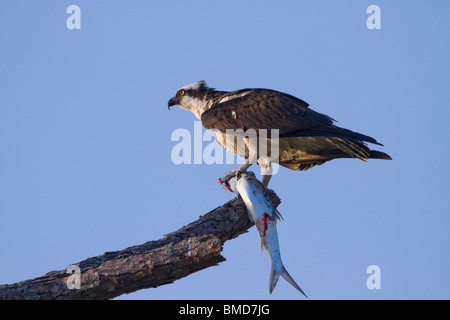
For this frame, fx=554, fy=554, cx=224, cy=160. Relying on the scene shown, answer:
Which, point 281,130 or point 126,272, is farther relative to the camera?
point 281,130

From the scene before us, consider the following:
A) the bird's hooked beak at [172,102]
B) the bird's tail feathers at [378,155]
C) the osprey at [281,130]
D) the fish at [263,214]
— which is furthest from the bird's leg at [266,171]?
the bird's hooked beak at [172,102]

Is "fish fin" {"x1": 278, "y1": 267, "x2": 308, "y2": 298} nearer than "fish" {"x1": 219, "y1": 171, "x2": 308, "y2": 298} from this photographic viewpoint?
Yes

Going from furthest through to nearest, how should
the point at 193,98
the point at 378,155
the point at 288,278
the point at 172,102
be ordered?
the point at 172,102, the point at 193,98, the point at 378,155, the point at 288,278

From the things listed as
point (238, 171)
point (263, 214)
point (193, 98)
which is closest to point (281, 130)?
point (238, 171)

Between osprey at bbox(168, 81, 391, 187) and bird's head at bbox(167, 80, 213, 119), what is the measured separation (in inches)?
21.6

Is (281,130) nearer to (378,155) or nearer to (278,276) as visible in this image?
(378,155)

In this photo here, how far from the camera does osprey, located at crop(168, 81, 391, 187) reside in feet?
28.9

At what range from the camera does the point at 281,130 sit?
8945 millimetres

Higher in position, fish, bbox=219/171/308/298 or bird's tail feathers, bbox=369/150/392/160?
bird's tail feathers, bbox=369/150/392/160

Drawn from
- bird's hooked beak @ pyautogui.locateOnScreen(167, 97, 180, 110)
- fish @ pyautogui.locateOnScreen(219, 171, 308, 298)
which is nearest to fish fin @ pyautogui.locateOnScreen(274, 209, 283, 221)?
fish @ pyautogui.locateOnScreen(219, 171, 308, 298)

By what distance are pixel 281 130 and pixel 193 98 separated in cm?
239

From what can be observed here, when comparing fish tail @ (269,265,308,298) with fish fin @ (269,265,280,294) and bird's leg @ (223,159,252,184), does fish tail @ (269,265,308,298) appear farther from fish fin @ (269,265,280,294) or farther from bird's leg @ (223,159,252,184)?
bird's leg @ (223,159,252,184)

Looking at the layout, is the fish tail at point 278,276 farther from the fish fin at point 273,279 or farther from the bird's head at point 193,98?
the bird's head at point 193,98
